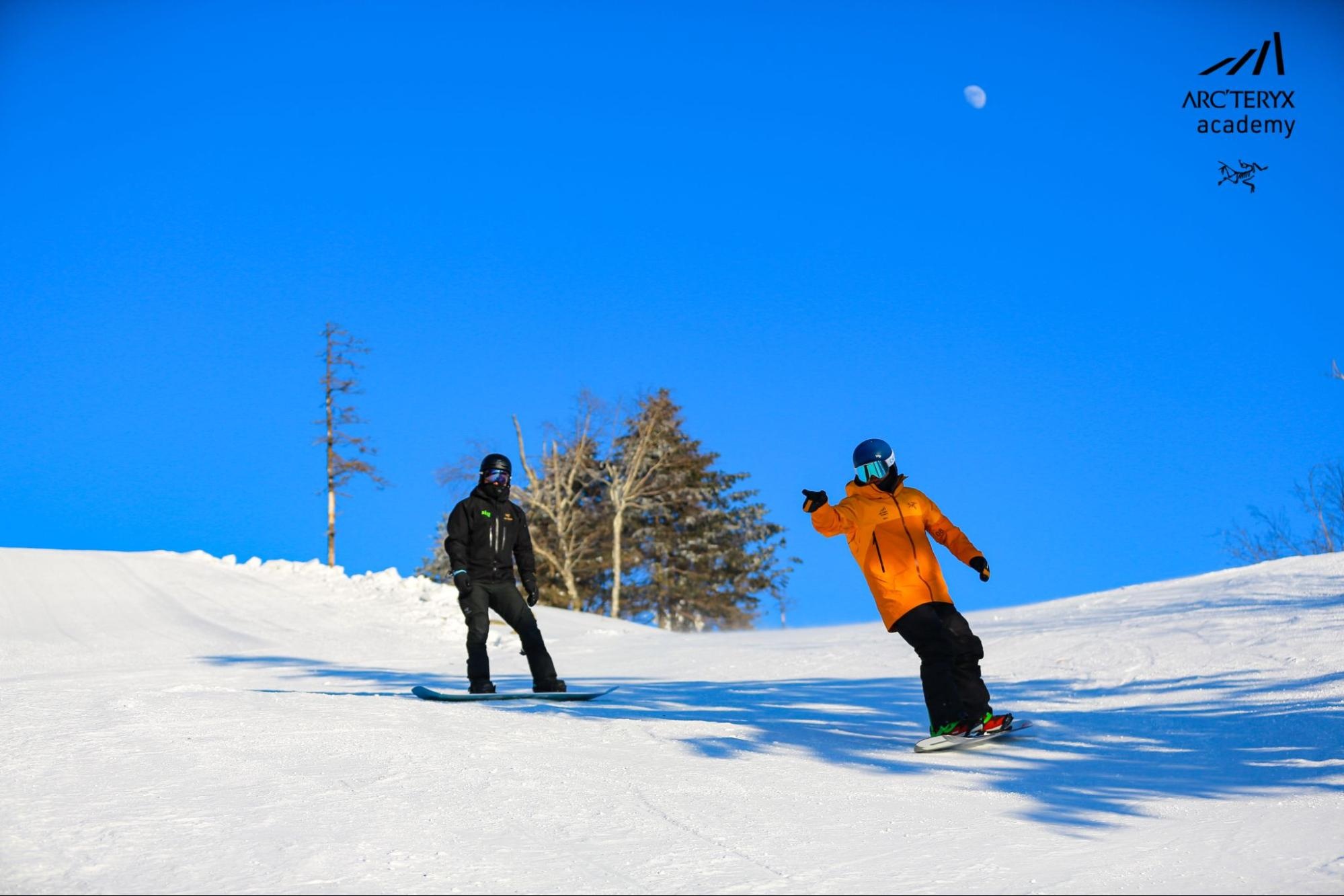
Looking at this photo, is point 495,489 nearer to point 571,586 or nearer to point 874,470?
point 874,470

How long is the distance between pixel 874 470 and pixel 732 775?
7.00 ft

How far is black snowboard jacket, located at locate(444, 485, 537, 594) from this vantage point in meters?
9.25

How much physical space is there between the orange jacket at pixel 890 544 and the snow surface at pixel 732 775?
93 centimetres

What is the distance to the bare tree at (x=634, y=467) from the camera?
39875 mm

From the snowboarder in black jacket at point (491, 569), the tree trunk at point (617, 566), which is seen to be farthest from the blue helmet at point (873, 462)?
the tree trunk at point (617, 566)

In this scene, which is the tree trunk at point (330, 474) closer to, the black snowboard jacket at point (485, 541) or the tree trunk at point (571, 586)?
the tree trunk at point (571, 586)

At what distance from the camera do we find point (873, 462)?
22.0 ft

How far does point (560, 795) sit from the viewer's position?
191 inches

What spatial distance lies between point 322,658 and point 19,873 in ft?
38.9

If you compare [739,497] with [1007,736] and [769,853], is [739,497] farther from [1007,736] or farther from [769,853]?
[769,853]

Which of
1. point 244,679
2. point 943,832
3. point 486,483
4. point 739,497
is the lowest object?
point 943,832

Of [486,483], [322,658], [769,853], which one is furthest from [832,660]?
[769,853]

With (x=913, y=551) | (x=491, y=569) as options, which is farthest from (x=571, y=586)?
(x=913, y=551)

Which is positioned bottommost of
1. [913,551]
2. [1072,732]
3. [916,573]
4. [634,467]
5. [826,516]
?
[1072,732]
